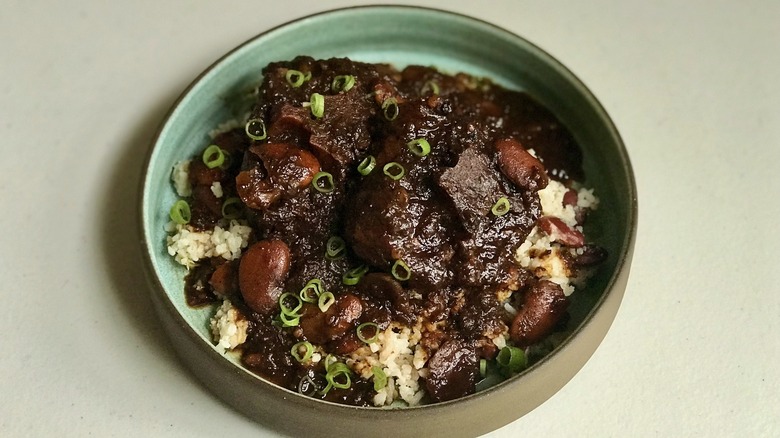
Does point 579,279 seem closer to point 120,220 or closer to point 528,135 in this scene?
point 528,135

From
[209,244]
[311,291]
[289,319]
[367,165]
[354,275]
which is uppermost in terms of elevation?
[367,165]

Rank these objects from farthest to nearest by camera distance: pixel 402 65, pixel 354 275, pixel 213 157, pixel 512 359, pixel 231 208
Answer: pixel 402 65, pixel 213 157, pixel 231 208, pixel 354 275, pixel 512 359

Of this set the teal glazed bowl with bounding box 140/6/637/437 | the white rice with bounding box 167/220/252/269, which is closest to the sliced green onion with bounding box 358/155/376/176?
the white rice with bounding box 167/220/252/269

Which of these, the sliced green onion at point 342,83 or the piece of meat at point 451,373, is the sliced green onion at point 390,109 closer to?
the sliced green onion at point 342,83

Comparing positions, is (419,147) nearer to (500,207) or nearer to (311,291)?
(500,207)

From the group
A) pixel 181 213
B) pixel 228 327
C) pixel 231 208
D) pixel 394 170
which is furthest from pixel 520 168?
pixel 181 213

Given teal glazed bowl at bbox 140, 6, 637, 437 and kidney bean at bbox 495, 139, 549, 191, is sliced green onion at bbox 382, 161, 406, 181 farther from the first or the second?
teal glazed bowl at bbox 140, 6, 637, 437
